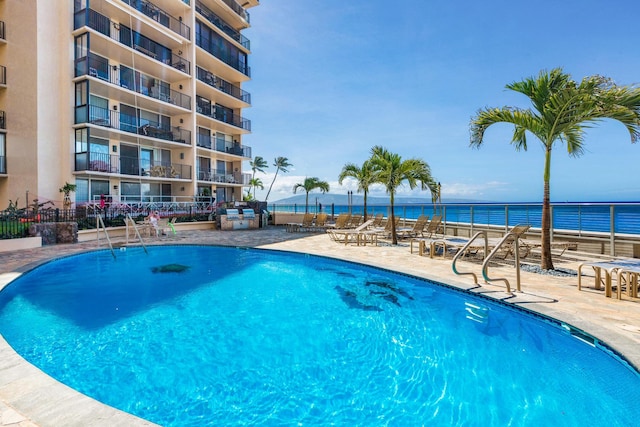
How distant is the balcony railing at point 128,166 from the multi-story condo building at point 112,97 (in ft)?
0.20

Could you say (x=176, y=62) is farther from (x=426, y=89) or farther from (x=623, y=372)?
(x=623, y=372)

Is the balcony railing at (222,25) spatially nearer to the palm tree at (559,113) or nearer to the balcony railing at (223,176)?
the balcony railing at (223,176)

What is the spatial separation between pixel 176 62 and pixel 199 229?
11684 millimetres

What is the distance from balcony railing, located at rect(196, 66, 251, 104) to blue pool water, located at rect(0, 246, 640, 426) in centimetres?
1949

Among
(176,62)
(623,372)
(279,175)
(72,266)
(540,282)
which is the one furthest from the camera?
(279,175)

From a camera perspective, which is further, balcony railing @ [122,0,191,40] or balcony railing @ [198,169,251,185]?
balcony railing @ [198,169,251,185]

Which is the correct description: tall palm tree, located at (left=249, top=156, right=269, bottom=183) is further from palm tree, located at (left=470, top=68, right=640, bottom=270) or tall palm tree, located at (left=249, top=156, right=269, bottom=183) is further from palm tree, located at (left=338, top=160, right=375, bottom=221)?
palm tree, located at (left=470, top=68, right=640, bottom=270)

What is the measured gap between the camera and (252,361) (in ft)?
13.1

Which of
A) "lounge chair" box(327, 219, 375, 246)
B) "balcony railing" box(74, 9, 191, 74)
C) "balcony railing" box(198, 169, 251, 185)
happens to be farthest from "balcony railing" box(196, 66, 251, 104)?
"lounge chair" box(327, 219, 375, 246)

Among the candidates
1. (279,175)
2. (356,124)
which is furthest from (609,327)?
(279,175)

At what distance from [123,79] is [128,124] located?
104 inches

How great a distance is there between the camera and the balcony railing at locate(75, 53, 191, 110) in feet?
51.1

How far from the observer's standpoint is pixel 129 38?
1762 centimetres

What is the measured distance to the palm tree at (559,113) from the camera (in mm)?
5863
